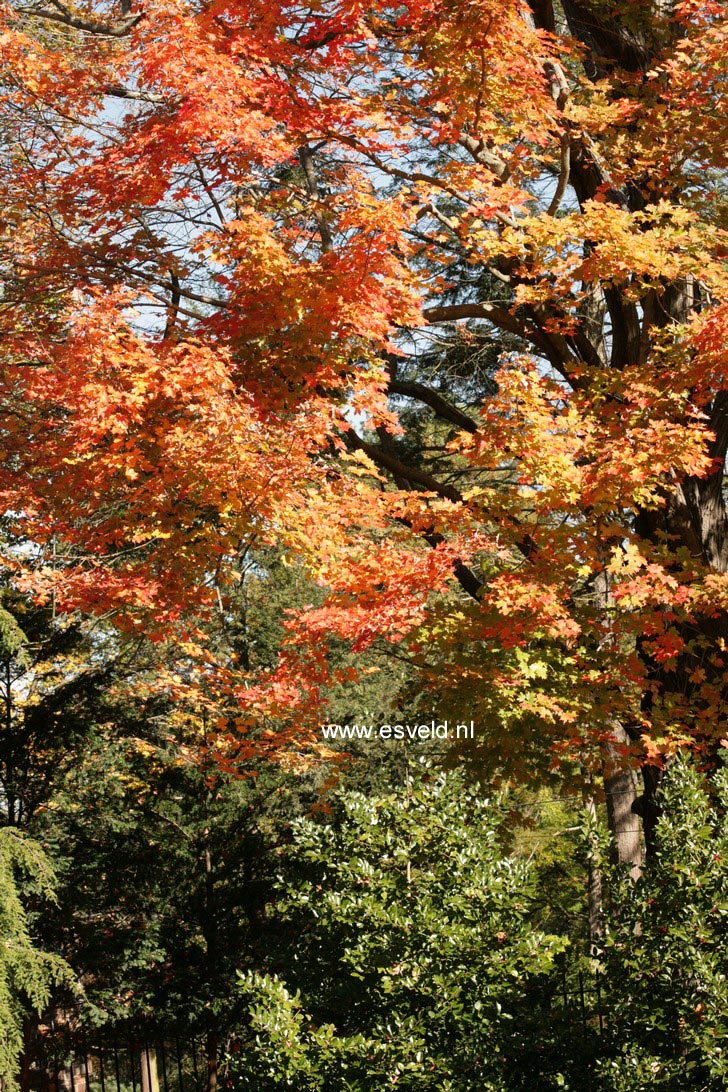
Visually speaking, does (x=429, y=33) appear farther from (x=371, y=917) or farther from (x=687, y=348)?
(x=371, y=917)

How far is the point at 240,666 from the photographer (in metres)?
12.7

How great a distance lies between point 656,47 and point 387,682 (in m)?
10.4

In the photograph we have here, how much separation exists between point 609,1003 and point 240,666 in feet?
29.8

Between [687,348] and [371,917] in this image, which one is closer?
[371,917]

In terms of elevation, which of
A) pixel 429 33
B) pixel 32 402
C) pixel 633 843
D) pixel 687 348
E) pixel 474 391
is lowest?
pixel 633 843

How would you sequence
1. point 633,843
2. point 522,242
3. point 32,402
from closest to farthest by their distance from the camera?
1. point 522,242
2. point 32,402
3. point 633,843

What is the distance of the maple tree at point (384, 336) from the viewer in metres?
6.41

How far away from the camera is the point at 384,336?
7.39 meters

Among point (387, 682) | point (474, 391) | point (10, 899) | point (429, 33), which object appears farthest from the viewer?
point (387, 682)

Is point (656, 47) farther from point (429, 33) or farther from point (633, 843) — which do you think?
point (633, 843)

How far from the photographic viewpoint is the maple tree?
6.41m

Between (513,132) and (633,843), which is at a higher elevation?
(513,132)

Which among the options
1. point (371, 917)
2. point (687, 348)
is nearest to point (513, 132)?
point (687, 348)

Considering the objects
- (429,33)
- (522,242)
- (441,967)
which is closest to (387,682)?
(522,242)
